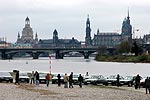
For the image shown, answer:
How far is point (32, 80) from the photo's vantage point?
62.7 metres

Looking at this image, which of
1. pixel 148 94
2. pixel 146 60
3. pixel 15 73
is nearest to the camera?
pixel 148 94

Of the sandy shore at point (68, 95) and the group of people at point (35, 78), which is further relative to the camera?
the group of people at point (35, 78)

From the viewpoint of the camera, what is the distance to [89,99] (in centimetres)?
3981

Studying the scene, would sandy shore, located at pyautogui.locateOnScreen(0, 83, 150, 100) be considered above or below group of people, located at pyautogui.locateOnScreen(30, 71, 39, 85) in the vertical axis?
below

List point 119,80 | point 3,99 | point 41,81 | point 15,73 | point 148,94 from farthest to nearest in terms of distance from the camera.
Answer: point 41,81
point 119,80
point 15,73
point 148,94
point 3,99

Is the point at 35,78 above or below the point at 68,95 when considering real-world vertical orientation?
above

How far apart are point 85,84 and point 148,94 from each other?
745 inches

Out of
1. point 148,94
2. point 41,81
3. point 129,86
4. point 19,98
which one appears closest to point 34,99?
point 19,98

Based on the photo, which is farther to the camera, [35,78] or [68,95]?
[35,78]

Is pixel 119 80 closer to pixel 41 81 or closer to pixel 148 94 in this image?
pixel 41 81

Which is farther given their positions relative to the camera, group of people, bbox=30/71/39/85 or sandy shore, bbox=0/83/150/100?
group of people, bbox=30/71/39/85

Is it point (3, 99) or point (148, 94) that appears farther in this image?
point (148, 94)

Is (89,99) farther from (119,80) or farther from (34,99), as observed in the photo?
(119,80)

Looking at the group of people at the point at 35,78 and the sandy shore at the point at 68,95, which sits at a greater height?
the group of people at the point at 35,78
